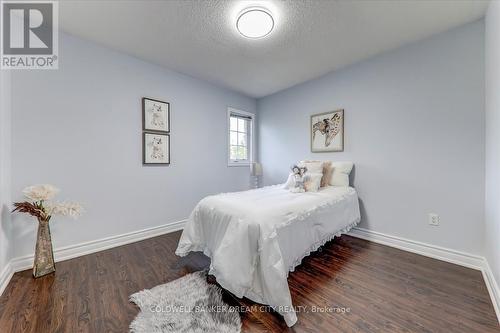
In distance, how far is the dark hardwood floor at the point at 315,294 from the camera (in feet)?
4.37

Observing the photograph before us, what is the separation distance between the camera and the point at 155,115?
2881 mm

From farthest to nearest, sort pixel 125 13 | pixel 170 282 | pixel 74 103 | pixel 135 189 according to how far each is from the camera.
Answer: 1. pixel 135 189
2. pixel 74 103
3. pixel 125 13
4. pixel 170 282

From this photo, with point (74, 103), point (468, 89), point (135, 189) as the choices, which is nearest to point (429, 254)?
point (468, 89)

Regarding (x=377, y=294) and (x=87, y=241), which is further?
(x=87, y=241)

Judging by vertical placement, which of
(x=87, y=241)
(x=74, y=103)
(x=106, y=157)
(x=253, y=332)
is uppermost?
(x=74, y=103)

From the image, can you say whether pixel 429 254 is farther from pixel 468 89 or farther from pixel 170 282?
pixel 170 282

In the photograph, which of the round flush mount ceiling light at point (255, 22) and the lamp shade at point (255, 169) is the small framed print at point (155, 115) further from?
the lamp shade at point (255, 169)

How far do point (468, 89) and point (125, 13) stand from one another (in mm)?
3417

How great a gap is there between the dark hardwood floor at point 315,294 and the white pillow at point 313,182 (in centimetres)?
76

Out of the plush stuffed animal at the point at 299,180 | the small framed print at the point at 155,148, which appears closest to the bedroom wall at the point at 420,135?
the plush stuffed animal at the point at 299,180

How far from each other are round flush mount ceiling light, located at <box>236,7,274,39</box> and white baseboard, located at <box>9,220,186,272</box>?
272cm

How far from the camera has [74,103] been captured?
7.43ft

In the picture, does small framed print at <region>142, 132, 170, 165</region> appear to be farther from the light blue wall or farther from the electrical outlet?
the electrical outlet

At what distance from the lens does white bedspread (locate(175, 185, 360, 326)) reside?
4.68 feet
